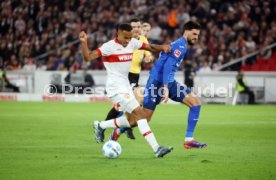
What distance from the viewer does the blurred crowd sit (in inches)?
1118

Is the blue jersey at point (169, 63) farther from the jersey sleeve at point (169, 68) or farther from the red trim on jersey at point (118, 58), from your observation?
the red trim on jersey at point (118, 58)

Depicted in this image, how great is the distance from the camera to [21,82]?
98.7 feet

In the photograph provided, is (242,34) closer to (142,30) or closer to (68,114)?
(68,114)

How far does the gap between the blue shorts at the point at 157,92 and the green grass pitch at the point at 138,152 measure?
0.85 meters

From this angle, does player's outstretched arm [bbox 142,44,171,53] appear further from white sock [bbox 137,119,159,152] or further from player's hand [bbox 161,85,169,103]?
white sock [bbox 137,119,159,152]

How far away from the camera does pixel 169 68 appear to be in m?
11.4

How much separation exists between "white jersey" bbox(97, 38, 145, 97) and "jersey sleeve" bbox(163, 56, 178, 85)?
0.87m

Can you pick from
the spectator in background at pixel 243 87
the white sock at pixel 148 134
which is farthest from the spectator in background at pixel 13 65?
the white sock at pixel 148 134

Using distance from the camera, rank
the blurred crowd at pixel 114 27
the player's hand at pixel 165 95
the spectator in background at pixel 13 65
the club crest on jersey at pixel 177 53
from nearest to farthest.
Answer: the player's hand at pixel 165 95 → the club crest on jersey at pixel 177 53 → the blurred crowd at pixel 114 27 → the spectator in background at pixel 13 65

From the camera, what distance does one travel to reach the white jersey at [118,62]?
1058 centimetres

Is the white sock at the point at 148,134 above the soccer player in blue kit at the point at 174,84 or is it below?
below

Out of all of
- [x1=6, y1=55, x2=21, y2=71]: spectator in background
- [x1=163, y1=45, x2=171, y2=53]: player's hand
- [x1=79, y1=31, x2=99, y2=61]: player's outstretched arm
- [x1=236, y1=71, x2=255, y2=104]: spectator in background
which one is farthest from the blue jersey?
[x1=6, y1=55, x2=21, y2=71]: spectator in background

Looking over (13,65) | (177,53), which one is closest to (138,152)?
(177,53)

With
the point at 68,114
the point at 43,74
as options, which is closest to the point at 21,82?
the point at 43,74
